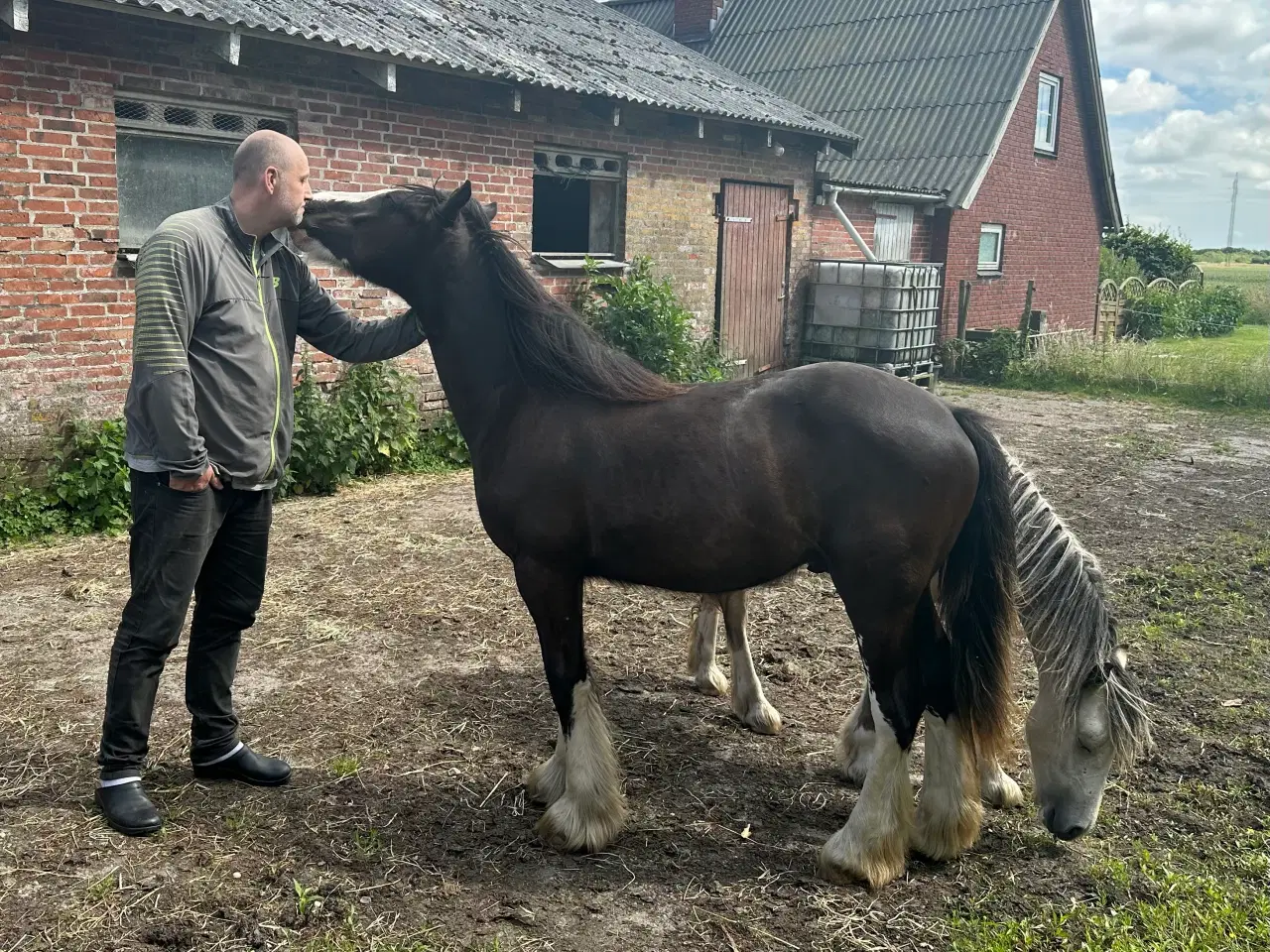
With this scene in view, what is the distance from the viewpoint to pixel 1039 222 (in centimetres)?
1841

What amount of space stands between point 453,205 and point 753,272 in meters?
9.68

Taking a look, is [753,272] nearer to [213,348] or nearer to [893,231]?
[893,231]

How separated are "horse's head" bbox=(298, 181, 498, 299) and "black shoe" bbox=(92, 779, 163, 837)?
1818 millimetres

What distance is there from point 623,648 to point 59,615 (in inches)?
111

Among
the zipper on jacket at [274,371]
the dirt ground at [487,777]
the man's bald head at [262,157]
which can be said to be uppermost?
the man's bald head at [262,157]

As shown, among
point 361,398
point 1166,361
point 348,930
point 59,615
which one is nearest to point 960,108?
point 1166,361

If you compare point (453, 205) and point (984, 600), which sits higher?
point (453, 205)

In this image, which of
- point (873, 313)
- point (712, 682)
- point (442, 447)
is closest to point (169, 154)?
point (442, 447)

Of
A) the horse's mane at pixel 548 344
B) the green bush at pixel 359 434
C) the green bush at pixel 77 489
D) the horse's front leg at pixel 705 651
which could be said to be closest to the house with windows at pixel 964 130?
the green bush at pixel 359 434

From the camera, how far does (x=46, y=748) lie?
145 inches

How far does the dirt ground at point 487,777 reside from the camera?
2.81 meters

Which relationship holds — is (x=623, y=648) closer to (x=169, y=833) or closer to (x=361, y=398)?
(x=169, y=833)

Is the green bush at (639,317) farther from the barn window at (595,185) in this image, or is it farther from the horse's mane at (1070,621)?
the horse's mane at (1070,621)

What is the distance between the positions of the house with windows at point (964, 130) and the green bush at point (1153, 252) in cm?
743
